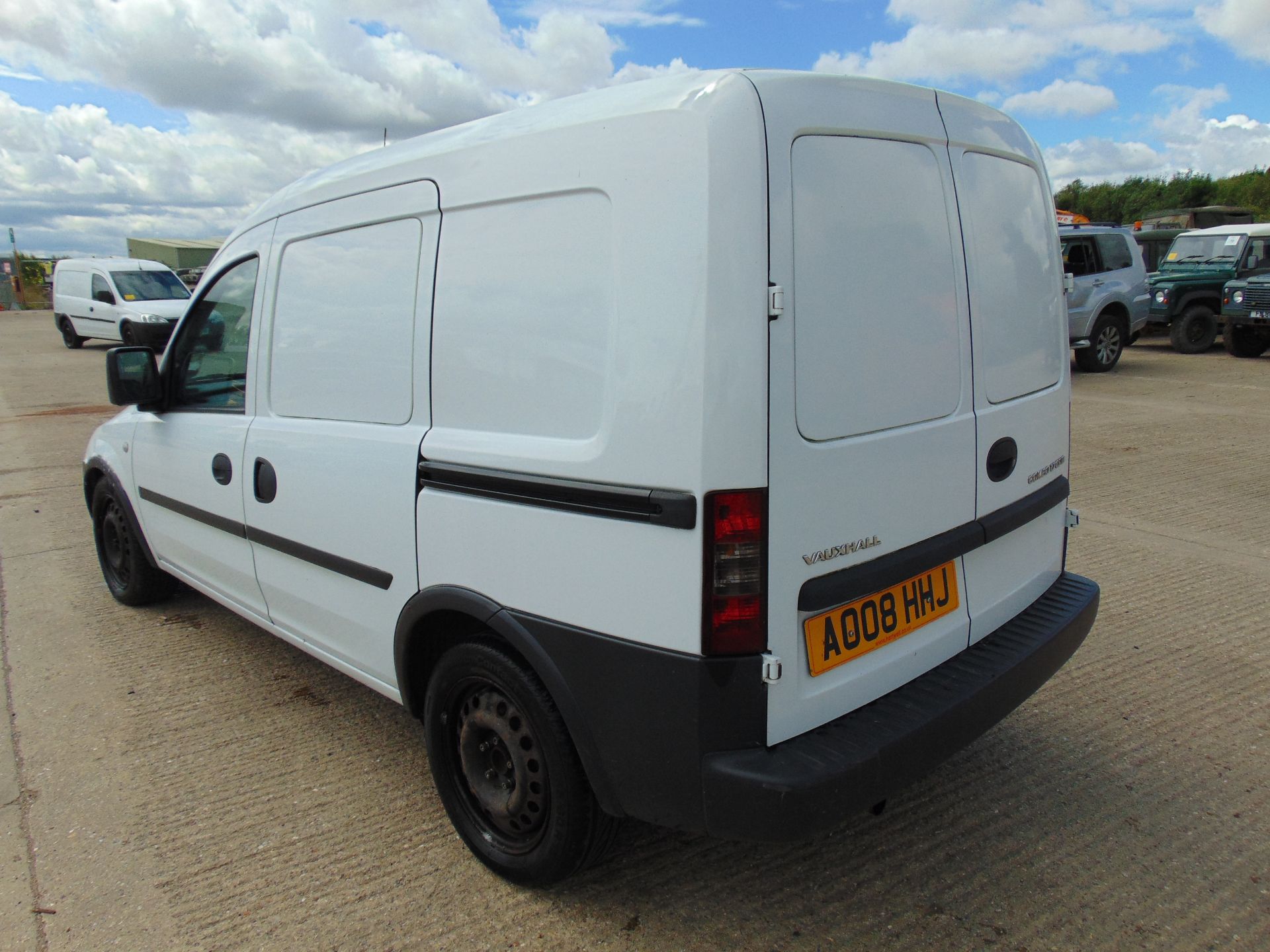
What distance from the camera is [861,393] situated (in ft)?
6.76

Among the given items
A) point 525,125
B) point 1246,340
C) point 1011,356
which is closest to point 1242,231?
point 1246,340

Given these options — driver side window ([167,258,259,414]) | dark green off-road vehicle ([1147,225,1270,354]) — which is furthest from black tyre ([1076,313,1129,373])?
driver side window ([167,258,259,414])

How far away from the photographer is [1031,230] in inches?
107

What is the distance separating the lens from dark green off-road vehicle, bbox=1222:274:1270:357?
13914mm

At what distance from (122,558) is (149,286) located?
17.0 m

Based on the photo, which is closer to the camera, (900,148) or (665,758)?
(665,758)

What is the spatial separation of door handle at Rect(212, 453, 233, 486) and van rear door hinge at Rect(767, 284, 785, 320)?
225 centimetres

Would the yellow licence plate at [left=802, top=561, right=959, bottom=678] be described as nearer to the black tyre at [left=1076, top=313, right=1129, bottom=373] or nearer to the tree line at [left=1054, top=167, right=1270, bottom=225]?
the black tyre at [left=1076, top=313, right=1129, bottom=373]

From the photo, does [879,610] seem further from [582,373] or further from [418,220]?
[418,220]

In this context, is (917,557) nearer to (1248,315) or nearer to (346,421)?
(346,421)

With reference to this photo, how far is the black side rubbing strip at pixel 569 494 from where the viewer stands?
1886mm

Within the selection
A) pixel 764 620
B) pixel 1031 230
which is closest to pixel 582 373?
pixel 764 620

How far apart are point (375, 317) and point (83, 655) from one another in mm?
2551

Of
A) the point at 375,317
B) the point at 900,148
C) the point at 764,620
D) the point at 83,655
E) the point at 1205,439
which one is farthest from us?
the point at 1205,439
